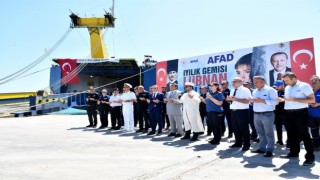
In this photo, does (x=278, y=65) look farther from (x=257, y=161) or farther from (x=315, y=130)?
(x=257, y=161)

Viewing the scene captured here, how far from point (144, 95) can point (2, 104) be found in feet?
68.2

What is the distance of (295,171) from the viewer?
4.33m

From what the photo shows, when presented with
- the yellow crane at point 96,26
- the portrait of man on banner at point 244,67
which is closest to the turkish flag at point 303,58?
the portrait of man on banner at point 244,67

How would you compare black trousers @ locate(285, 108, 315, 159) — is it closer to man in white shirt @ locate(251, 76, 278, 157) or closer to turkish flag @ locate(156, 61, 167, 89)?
man in white shirt @ locate(251, 76, 278, 157)

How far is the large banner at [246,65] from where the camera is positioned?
1097 cm

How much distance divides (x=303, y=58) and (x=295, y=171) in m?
7.87

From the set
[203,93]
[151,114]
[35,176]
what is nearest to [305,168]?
[35,176]

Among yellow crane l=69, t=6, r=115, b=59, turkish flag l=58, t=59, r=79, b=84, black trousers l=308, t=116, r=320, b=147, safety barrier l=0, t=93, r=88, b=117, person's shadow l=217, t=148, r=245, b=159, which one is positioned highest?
yellow crane l=69, t=6, r=115, b=59

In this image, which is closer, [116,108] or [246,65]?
[116,108]

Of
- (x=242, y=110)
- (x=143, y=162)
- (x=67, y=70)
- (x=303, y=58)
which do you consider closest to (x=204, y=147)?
(x=242, y=110)

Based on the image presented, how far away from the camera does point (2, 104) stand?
25453mm

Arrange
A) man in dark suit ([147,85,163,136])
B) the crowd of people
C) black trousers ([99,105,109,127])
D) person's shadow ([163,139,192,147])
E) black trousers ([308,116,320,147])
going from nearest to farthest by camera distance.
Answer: the crowd of people
black trousers ([308,116,320,147])
person's shadow ([163,139,192,147])
man in dark suit ([147,85,163,136])
black trousers ([99,105,109,127])

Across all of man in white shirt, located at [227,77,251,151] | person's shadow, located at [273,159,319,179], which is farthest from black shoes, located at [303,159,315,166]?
man in white shirt, located at [227,77,251,151]

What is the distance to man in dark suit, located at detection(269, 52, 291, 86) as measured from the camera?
11.5 m
